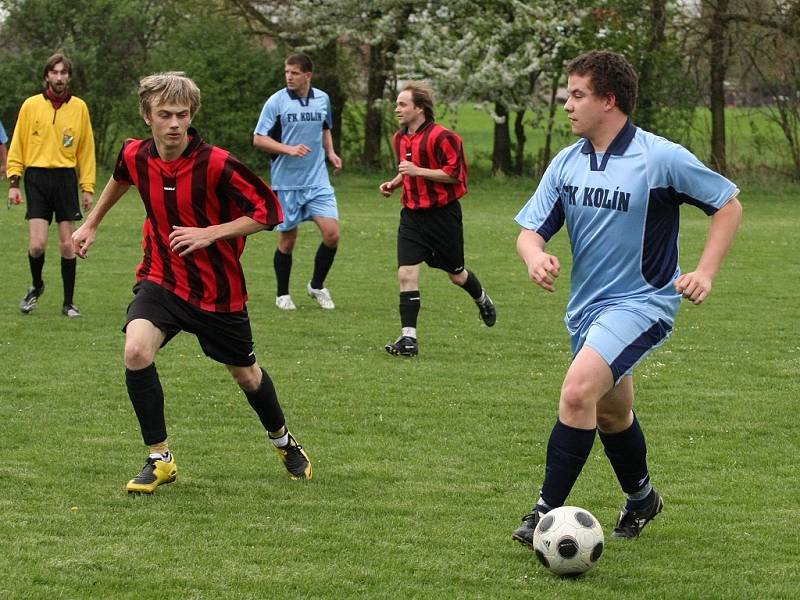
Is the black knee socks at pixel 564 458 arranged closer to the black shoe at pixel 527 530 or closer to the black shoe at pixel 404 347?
the black shoe at pixel 527 530

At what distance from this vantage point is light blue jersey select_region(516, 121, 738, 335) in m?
4.94

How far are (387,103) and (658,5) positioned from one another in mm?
6201

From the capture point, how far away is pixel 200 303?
5.88m

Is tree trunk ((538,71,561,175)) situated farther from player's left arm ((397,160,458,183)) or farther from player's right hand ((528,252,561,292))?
player's right hand ((528,252,561,292))

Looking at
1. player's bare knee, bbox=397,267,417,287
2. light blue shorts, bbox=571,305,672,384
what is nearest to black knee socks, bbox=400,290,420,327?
player's bare knee, bbox=397,267,417,287

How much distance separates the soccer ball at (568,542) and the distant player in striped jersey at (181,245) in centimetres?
184

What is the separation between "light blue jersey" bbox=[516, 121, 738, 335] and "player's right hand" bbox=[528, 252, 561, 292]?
28 cm

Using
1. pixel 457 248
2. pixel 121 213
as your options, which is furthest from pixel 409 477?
pixel 121 213

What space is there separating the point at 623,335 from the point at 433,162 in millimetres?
5321

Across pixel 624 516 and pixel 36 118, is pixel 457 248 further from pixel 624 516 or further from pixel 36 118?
pixel 624 516

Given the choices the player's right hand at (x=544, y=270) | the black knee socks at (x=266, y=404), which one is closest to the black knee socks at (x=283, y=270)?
the black knee socks at (x=266, y=404)

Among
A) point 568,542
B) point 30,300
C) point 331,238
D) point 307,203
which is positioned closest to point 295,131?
point 307,203

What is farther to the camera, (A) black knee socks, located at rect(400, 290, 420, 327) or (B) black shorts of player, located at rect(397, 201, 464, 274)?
(B) black shorts of player, located at rect(397, 201, 464, 274)

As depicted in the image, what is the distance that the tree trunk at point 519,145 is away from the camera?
97.7ft
